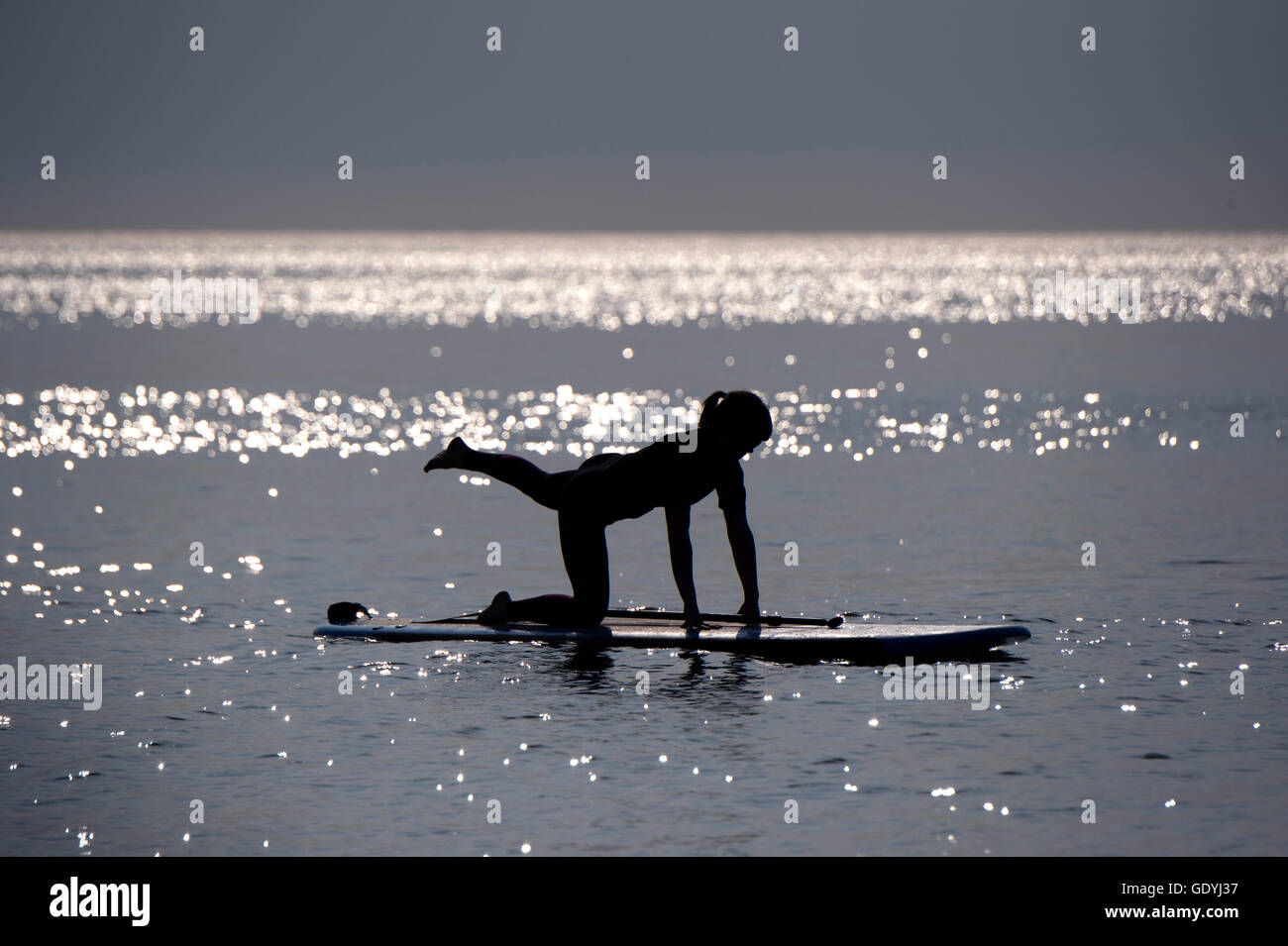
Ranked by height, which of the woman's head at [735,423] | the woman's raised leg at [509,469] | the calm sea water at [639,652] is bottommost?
the calm sea water at [639,652]

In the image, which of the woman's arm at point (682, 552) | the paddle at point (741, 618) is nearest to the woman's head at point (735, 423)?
the woman's arm at point (682, 552)

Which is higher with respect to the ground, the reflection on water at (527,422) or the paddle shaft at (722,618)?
the reflection on water at (527,422)

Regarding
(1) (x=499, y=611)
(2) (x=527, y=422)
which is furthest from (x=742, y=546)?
(2) (x=527, y=422)

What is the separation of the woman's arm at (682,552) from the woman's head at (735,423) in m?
0.74

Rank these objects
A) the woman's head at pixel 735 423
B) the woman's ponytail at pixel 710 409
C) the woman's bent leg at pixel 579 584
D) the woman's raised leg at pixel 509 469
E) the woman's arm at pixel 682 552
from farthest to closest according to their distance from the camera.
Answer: the woman's bent leg at pixel 579 584 < the woman's raised leg at pixel 509 469 < the woman's arm at pixel 682 552 < the woman's ponytail at pixel 710 409 < the woman's head at pixel 735 423

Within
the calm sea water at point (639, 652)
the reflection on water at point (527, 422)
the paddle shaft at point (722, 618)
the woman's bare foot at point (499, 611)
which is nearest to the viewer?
the calm sea water at point (639, 652)

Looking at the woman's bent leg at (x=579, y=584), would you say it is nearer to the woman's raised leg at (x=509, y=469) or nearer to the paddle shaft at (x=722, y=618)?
the woman's raised leg at (x=509, y=469)

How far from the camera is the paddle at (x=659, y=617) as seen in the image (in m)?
16.0

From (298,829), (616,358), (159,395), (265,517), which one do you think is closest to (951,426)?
(265,517)

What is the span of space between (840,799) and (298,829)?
355 cm

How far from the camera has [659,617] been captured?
16.7m

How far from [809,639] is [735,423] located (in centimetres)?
212
